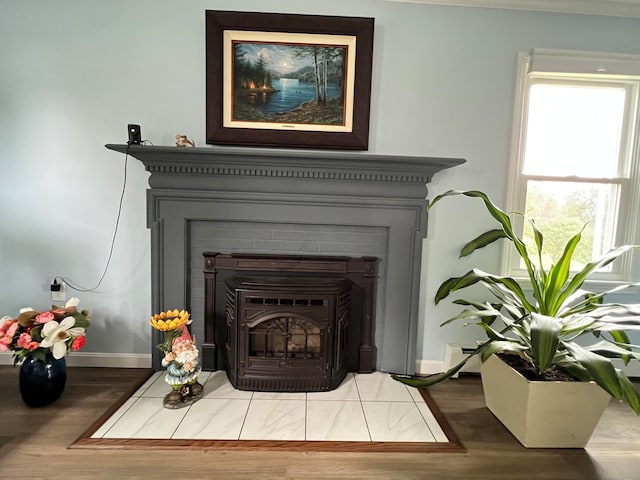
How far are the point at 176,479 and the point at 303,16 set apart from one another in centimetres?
239

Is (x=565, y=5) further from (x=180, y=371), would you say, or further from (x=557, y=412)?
(x=180, y=371)

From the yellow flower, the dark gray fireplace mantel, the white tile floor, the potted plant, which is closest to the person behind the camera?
the potted plant

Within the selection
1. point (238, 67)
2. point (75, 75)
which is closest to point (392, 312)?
point (238, 67)

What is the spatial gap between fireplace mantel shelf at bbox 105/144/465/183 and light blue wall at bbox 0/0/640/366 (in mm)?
173

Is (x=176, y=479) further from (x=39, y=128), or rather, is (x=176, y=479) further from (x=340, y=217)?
(x=39, y=128)

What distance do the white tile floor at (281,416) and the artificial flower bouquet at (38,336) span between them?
1.44ft

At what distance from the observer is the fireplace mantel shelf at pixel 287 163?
2.08m

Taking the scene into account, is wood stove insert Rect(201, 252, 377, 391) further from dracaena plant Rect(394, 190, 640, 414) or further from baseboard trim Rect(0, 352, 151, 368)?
dracaena plant Rect(394, 190, 640, 414)

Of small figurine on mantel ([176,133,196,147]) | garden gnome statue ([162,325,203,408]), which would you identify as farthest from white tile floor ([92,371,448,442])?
small figurine on mantel ([176,133,196,147])

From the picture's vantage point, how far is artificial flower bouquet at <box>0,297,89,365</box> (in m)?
1.83

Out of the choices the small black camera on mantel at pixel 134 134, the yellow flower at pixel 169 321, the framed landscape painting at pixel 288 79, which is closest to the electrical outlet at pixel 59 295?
the yellow flower at pixel 169 321

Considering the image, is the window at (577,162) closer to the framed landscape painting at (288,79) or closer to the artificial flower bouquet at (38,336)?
the framed landscape painting at (288,79)

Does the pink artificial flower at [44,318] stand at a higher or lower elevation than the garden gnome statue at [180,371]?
higher

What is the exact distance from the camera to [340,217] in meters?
2.29
